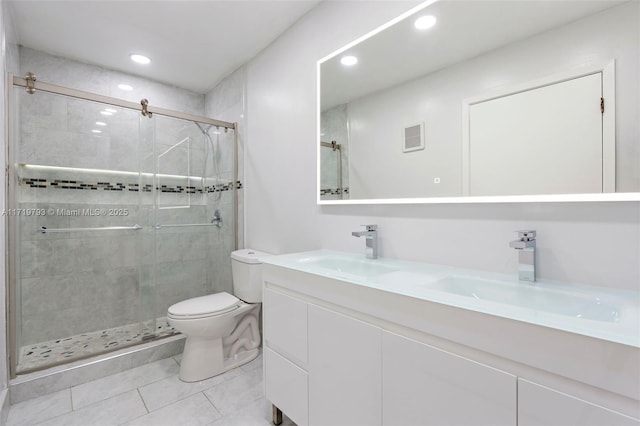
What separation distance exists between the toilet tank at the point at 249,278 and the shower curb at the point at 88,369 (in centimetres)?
66

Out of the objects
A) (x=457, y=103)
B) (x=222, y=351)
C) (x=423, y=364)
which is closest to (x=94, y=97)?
(x=222, y=351)

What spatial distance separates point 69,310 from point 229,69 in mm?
2411

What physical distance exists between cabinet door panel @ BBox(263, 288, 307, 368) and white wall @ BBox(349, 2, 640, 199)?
0.70 metres

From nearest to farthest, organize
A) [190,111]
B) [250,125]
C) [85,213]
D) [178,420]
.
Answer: [178,420], [85,213], [250,125], [190,111]

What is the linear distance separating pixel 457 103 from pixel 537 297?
32.9 inches

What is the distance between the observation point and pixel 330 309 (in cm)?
123

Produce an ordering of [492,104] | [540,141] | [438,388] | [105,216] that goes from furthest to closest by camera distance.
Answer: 1. [105,216]
2. [492,104]
3. [540,141]
4. [438,388]

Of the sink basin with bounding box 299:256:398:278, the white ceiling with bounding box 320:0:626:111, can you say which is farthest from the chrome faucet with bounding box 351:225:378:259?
the white ceiling with bounding box 320:0:626:111

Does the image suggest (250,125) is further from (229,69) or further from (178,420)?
(178,420)

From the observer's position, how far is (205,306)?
2.08 meters

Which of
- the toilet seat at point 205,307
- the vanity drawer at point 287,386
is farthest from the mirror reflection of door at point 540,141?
the toilet seat at point 205,307

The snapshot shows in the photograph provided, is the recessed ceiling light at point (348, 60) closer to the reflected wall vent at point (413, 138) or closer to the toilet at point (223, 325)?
the reflected wall vent at point (413, 138)

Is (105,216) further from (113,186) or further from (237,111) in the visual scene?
(237,111)

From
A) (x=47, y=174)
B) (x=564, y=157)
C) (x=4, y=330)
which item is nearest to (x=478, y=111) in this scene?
(x=564, y=157)
